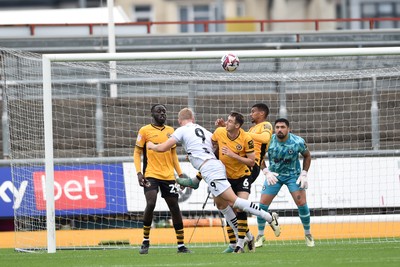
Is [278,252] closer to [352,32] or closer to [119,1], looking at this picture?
[352,32]

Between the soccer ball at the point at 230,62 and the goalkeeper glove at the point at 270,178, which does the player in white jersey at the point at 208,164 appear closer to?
the goalkeeper glove at the point at 270,178

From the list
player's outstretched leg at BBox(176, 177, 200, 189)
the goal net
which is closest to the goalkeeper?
player's outstretched leg at BBox(176, 177, 200, 189)

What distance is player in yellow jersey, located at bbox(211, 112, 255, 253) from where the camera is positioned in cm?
1608

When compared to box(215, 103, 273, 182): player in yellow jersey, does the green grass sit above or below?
below


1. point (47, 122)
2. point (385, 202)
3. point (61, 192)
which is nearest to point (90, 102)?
point (61, 192)

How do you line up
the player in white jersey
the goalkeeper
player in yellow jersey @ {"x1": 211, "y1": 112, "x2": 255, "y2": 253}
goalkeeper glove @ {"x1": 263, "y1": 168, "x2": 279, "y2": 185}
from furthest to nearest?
the goalkeeper
goalkeeper glove @ {"x1": 263, "y1": 168, "x2": 279, "y2": 185}
player in yellow jersey @ {"x1": 211, "y1": 112, "x2": 255, "y2": 253}
the player in white jersey

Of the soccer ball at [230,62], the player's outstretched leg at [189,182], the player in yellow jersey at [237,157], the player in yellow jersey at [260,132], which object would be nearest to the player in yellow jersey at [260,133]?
the player in yellow jersey at [260,132]

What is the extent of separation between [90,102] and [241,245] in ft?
20.5

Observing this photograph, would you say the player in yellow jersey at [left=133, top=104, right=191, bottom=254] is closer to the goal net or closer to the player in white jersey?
the player in white jersey

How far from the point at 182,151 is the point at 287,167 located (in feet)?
13.5

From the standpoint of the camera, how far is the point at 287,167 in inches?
699

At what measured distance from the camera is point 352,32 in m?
26.0

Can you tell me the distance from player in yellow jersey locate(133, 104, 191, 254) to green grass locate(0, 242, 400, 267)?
1.60 feet

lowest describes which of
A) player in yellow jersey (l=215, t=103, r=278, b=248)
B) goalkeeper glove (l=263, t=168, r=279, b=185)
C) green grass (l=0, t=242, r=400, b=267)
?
green grass (l=0, t=242, r=400, b=267)
